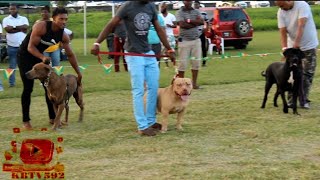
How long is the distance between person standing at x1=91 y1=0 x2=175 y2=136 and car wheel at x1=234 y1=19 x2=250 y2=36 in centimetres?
1599

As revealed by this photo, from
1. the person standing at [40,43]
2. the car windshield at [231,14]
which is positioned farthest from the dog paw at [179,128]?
the car windshield at [231,14]

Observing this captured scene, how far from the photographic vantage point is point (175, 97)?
7.17 metres

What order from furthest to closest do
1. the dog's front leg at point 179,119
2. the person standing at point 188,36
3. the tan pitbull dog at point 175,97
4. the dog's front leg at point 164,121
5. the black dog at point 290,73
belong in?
the person standing at point 188,36 → the black dog at point 290,73 → the dog's front leg at point 179,119 → the dog's front leg at point 164,121 → the tan pitbull dog at point 175,97

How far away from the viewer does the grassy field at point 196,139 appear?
5422mm

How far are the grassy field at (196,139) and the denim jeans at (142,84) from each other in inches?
10.9

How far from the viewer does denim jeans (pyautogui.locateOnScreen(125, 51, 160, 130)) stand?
22.9ft

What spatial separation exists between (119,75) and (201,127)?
274 inches

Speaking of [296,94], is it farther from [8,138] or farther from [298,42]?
[8,138]

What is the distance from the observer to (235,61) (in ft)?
56.3

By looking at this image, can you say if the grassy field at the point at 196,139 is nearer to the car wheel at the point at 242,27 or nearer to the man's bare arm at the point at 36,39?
the man's bare arm at the point at 36,39

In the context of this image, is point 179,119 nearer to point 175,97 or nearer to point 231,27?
point 175,97

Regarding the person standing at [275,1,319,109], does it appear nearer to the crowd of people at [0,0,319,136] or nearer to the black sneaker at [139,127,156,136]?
the crowd of people at [0,0,319,136]

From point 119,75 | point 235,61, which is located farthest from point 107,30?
point 235,61

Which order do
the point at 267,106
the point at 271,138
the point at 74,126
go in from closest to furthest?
the point at 271,138, the point at 74,126, the point at 267,106
